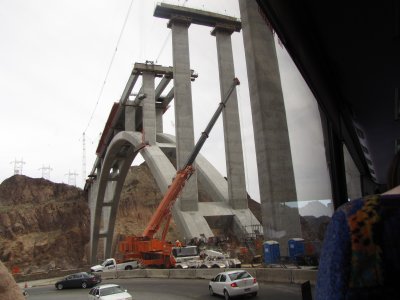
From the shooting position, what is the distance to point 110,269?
3703 cm

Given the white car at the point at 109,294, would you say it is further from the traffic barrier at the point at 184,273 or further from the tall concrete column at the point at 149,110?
the tall concrete column at the point at 149,110

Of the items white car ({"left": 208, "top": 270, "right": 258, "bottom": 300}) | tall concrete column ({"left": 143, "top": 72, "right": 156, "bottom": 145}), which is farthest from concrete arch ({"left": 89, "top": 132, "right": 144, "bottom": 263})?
white car ({"left": 208, "top": 270, "right": 258, "bottom": 300})

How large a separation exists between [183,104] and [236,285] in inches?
1021

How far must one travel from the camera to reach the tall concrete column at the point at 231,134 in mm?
38000

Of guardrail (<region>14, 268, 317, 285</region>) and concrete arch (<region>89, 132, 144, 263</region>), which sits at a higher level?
concrete arch (<region>89, 132, 144, 263</region>)

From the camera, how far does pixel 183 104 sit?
130 ft

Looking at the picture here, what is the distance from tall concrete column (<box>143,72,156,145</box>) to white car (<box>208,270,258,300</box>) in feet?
102

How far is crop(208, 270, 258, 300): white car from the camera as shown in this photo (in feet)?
52.1

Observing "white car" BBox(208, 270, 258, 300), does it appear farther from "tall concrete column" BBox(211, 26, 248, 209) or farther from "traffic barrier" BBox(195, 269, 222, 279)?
"tall concrete column" BBox(211, 26, 248, 209)

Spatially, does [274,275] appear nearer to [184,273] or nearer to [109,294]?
[109,294]

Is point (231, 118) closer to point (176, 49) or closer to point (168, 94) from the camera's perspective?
point (176, 49)

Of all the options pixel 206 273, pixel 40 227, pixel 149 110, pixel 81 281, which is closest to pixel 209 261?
pixel 206 273

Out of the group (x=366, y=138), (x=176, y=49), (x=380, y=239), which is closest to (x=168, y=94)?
(x=176, y=49)

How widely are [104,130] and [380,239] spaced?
223ft
